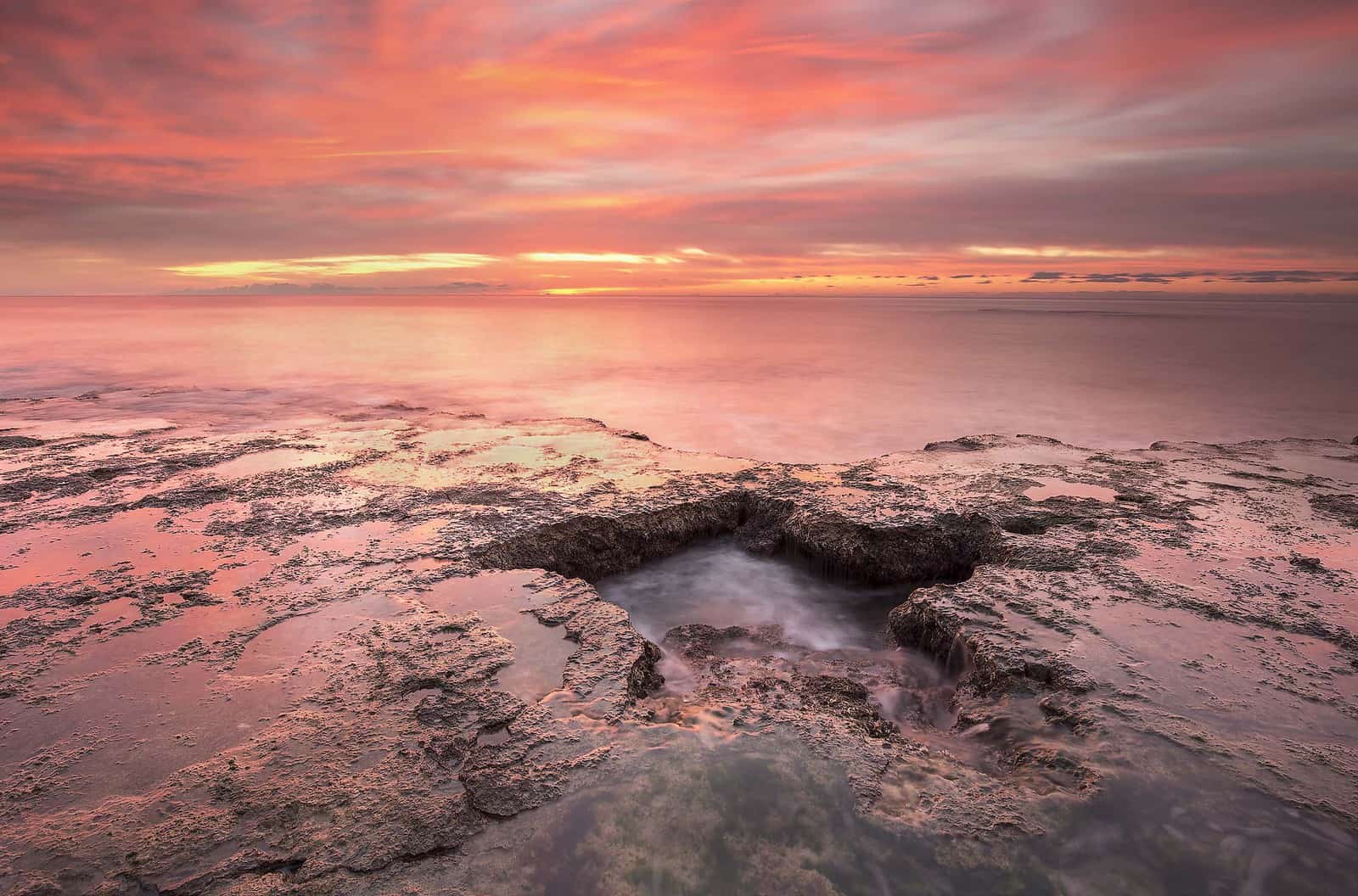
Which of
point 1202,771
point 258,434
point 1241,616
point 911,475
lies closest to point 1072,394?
point 911,475

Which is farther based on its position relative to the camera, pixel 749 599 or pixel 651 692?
pixel 749 599

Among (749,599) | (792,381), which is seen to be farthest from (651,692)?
(792,381)

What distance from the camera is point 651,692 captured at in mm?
4039

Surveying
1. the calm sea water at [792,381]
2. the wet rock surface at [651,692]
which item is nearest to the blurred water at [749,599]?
Result: the wet rock surface at [651,692]

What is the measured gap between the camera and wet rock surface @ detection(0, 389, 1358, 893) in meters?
2.70

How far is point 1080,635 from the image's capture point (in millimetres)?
4199

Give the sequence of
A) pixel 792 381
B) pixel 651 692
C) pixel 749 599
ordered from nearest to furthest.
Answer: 1. pixel 651 692
2. pixel 749 599
3. pixel 792 381

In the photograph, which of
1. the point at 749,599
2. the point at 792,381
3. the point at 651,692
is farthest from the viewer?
the point at 792,381

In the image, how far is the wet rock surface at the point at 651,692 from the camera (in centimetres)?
270

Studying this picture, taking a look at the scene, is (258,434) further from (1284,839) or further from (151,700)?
(1284,839)

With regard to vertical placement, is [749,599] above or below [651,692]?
below

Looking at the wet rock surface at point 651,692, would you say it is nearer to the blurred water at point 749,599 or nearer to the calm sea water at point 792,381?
the blurred water at point 749,599

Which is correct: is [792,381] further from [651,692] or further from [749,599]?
[651,692]

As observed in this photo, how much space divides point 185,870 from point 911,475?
6.89m
